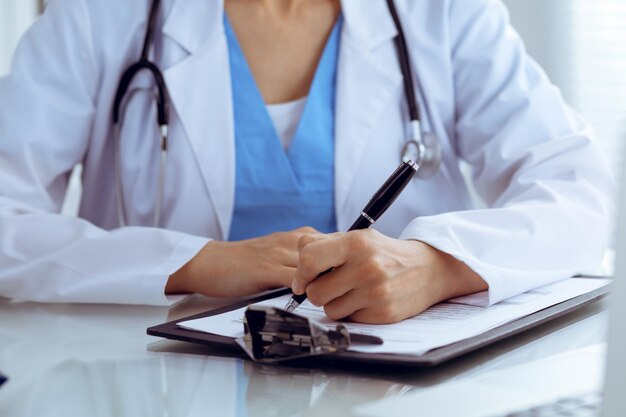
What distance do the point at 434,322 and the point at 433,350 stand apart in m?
0.12

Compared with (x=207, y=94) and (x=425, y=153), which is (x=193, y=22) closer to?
(x=207, y=94)

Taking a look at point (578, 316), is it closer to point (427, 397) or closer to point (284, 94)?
point (427, 397)

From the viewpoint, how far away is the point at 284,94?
54.6 inches

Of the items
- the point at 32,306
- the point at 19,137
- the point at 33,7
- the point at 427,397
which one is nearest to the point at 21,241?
the point at 32,306

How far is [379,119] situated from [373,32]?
14 centimetres

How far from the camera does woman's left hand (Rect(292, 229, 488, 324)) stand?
0.82 meters

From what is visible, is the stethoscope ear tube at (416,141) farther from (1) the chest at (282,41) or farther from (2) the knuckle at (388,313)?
(2) the knuckle at (388,313)

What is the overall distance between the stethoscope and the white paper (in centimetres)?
42

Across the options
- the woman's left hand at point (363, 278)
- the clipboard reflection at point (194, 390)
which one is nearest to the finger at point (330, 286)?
the woman's left hand at point (363, 278)

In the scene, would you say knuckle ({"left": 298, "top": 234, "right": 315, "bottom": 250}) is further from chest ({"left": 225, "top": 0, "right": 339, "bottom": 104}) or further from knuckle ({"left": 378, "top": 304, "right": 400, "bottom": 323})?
chest ({"left": 225, "top": 0, "right": 339, "bottom": 104})

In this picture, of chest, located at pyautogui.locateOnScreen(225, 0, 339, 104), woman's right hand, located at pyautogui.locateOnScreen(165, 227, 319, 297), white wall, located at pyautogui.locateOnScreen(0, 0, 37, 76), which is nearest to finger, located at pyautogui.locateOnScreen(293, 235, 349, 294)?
woman's right hand, located at pyautogui.locateOnScreen(165, 227, 319, 297)

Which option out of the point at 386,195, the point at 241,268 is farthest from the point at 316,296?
the point at 241,268

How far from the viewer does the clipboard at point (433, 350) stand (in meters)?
0.69

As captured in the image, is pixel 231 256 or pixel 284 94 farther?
pixel 284 94
